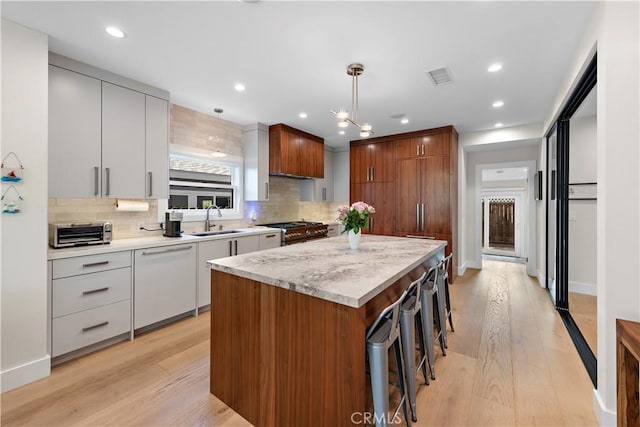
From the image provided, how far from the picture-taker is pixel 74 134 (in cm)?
247

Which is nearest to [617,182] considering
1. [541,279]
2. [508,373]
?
[508,373]

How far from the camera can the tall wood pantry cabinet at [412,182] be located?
4.65 metres

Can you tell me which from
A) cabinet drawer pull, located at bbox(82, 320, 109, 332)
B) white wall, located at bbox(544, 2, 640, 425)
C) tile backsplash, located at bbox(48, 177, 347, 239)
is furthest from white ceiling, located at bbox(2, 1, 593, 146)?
cabinet drawer pull, located at bbox(82, 320, 109, 332)

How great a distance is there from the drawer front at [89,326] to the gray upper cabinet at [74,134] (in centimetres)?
104

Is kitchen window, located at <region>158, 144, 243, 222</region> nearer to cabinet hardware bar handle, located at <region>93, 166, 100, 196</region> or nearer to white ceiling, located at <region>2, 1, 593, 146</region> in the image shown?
white ceiling, located at <region>2, 1, 593, 146</region>

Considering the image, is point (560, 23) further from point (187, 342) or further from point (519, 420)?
point (187, 342)

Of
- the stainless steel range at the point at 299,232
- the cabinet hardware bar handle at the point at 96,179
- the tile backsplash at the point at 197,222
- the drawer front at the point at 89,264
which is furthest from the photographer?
the stainless steel range at the point at 299,232

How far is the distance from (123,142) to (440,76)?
3238mm

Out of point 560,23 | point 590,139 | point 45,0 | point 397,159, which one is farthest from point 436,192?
point 45,0

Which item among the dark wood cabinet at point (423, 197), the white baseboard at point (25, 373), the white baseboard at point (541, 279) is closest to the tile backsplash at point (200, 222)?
the white baseboard at point (25, 373)

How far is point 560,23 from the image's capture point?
6.51ft

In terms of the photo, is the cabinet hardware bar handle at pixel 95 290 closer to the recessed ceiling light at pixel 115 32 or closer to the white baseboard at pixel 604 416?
the recessed ceiling light at pixel 115 32

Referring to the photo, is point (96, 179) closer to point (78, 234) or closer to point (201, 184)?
point (78, 234)

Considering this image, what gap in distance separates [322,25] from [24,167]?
236cm
